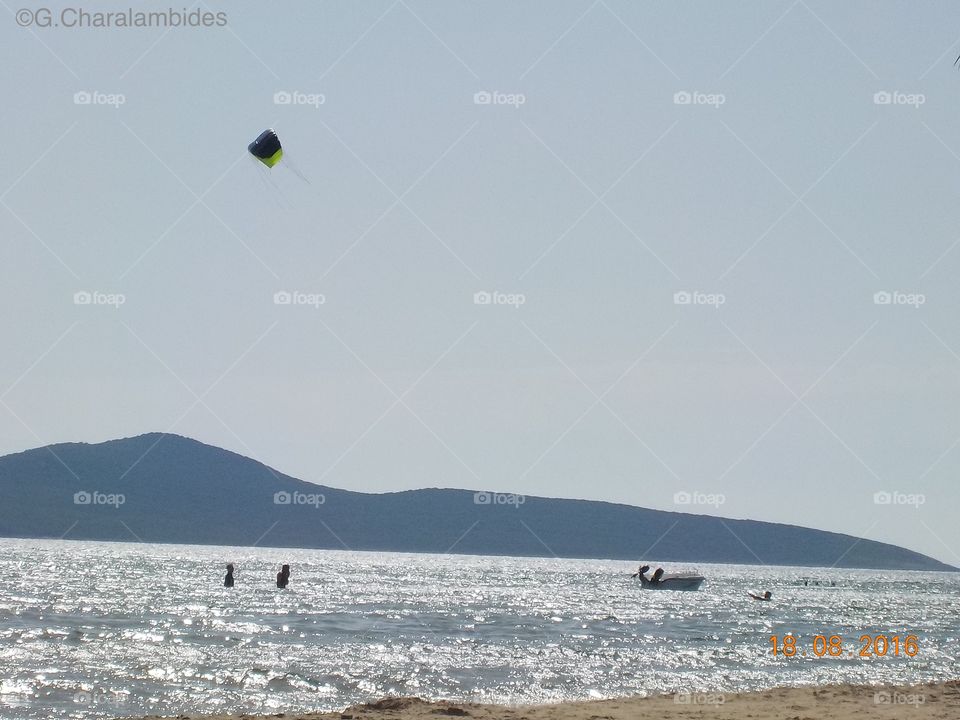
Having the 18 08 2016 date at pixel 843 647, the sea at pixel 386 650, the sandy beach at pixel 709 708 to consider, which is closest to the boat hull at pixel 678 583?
the sea at pixel 386 650

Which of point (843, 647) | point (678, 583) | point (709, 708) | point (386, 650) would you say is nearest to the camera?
point (709, 708)

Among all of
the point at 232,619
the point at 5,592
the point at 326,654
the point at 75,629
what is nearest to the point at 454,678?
the point at 326,654

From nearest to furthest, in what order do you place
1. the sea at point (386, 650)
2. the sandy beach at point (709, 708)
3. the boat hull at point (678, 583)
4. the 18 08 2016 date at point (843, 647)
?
the sandy beach at point (709, 708), the sea at point (386, 650), the 18 08 2016 date at point (843, 647), the boat hull at point (678, 583)

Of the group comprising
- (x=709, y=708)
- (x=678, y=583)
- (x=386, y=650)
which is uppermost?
(x=678, y=583)

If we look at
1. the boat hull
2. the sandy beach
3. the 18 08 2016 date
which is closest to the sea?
the 18 08 2016 date

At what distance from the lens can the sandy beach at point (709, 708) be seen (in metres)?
21.9

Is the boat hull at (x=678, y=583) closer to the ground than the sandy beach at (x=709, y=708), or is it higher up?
higher up

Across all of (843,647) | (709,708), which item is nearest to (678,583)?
(843,647)

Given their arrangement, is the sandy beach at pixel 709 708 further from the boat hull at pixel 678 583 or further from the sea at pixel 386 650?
the boat hull at pixel 678 583

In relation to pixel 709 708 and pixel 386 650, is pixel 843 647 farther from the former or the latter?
pixel 709 708

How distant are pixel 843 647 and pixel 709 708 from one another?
2271cm

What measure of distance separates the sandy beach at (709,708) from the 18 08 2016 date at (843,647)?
14.2m

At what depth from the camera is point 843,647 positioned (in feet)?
144

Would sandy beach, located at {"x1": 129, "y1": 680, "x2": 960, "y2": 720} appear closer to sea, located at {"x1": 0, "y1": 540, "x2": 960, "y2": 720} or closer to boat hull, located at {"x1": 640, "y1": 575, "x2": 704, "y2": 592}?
sea, located at {"x1": 0, "y1": 540, "x2": 960, "y2": 720}
